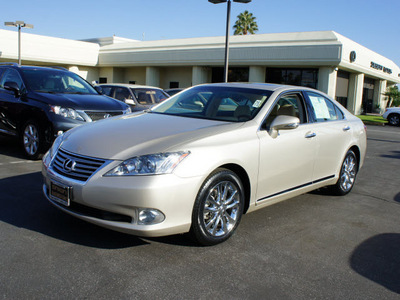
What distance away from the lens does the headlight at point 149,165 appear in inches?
131

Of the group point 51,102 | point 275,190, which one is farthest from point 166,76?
point 275,190

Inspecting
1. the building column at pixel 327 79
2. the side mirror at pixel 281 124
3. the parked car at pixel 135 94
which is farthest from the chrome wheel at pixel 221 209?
the building column at pixel 327 79

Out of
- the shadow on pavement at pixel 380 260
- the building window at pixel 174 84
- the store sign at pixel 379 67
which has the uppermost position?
the store sign at pixel 379 67

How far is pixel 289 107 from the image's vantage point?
4934 millimetres

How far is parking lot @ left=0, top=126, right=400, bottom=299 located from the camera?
294 cm

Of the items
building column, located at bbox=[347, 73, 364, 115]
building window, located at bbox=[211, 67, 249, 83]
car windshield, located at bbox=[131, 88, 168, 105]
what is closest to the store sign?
building column, located at bbox=[347, 73, 364, 115]

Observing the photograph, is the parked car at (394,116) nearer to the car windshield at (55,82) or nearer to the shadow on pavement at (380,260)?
the car windshield at (55,82)

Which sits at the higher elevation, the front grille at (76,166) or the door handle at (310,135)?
the door handle at (310,135)

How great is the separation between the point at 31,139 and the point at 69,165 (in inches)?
168

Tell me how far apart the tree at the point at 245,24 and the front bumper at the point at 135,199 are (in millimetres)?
47216

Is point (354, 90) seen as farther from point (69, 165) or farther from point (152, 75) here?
point (69, 165)

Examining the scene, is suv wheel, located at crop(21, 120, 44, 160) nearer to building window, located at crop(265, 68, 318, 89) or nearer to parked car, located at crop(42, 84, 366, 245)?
parked car, located at crop(42, 84, 366, 245)

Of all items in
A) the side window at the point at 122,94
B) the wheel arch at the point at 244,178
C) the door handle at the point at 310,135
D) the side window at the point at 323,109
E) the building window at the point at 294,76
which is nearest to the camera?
the wheel arch at the point at 244,178

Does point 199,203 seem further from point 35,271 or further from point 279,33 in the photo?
point 279,33
